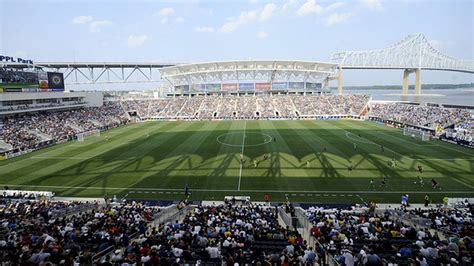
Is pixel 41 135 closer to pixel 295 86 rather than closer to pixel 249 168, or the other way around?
pixel 249 168

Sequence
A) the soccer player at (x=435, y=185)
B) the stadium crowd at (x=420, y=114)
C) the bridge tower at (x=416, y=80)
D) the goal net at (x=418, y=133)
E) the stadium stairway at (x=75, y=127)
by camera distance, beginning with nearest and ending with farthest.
→ the soccer player at (x=435, y=185) → the goal net at (x=418, y=133) → the stadium crowd at (x=420, y=114) → the stadium stairway at (x=75, y=127) → the bridge tower at (x=416, y=80)

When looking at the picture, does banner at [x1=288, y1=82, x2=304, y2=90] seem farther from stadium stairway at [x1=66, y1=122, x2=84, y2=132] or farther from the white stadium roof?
stadium stairway at [x1=66, y1=122, x2=84, y2=132]

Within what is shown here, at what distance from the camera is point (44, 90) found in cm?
5694

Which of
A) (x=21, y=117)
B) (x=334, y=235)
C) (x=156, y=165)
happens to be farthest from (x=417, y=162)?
(x=21, y=117)

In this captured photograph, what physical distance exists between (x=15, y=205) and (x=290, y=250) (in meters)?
18.6

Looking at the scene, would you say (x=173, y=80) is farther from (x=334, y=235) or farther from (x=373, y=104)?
(x=334, y=235)

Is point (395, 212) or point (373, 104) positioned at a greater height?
point (373, 104)

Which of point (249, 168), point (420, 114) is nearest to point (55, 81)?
point (249, 168)

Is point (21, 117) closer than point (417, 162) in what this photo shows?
No

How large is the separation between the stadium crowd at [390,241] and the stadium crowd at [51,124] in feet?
138

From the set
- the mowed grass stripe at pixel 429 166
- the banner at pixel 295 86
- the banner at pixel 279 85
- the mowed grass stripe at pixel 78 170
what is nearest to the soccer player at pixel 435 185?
the mowed grass stripe at pixel 429 166

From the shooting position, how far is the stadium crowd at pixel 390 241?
9344 mm

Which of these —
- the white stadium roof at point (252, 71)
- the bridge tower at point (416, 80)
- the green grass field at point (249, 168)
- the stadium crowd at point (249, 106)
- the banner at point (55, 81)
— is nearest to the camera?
the green grass field at point (249, 168)

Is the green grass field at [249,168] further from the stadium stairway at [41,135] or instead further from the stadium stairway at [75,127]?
the stadium stairway at [75,127]
